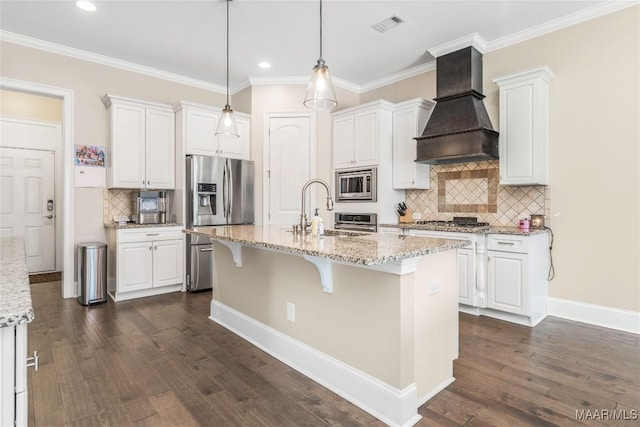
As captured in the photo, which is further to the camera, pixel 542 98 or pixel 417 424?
pixel 542 98

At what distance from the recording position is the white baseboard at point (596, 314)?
10.0ft

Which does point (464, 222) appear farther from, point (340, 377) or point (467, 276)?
point (340, 377)

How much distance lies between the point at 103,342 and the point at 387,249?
2478 millimetres

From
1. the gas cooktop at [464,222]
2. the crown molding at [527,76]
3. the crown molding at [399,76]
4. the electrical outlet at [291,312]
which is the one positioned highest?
the crown molding at [399,76]

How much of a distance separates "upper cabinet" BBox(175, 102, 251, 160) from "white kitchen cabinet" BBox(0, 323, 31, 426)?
3.94 metres

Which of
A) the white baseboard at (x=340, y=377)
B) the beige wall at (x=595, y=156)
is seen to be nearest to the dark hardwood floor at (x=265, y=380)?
the white baseboard at (x=340, y=377)

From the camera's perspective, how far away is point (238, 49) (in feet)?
13.6

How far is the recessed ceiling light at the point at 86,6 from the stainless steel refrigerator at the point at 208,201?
175 centimetres

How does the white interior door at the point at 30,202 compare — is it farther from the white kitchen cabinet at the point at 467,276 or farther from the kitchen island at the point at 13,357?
the white kitchen cabinet at the point at 467,276

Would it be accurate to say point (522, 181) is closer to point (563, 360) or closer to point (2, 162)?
point (563, 360)

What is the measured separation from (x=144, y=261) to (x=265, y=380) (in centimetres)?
269

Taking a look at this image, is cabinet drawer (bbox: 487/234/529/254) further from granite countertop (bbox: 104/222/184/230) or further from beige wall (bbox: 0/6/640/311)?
granite countertop (bbox: 104/222/184/230)

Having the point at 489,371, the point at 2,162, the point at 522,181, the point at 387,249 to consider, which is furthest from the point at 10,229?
the point at 522,181

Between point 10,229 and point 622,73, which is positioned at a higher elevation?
point 622,73
